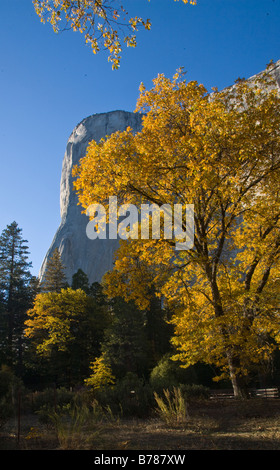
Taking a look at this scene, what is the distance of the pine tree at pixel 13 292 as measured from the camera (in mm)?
32188

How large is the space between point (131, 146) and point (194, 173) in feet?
6.09

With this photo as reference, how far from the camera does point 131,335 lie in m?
25.2

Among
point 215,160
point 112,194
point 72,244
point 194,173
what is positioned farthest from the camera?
point 72,244

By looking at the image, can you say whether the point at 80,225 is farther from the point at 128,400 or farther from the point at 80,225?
the point at 128,400

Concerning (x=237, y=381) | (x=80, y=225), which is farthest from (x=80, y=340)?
(x=80, y=225)

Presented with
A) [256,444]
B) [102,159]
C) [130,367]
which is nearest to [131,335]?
[130,367]

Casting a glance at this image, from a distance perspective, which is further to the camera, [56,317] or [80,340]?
[80,340]

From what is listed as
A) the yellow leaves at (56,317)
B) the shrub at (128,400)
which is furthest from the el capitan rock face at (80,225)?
the shrub at (128,400)

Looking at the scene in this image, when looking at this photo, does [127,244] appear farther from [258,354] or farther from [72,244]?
[72,244]

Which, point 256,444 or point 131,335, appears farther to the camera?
point 131,335

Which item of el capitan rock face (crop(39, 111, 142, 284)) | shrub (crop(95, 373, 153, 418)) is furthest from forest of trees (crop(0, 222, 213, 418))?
el capitan rock face (crop(39, 111, 142, 284))

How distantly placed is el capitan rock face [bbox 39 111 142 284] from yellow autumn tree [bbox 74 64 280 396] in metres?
53.9

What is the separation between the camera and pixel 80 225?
7519 cm
